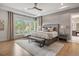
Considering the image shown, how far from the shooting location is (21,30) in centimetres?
289

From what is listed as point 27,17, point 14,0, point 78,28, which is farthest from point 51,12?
point 78,28

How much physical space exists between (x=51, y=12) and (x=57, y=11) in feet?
1.07

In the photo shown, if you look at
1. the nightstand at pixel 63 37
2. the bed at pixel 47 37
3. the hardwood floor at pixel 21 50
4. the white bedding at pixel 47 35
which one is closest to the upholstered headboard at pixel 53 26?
the bed at pixel 47 37

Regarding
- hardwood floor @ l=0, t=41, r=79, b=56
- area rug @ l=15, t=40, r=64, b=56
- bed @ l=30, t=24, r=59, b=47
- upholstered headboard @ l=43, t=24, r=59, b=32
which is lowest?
area rug @ l=15, t=40, r=64, b=56

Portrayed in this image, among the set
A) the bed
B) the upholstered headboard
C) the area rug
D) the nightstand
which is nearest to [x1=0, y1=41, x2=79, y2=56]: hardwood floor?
the area rug

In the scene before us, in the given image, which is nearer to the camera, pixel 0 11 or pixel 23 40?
pixel 0 11

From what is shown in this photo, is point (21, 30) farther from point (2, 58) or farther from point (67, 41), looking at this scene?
point (67, 41)

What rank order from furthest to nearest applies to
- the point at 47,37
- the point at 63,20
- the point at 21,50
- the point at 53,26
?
1. the point at 53,26
2. the point at 47,37
3. the point at 63,20
4. the point at 21,50

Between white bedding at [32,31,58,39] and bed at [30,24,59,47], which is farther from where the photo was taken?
white bedding at [32,31,58,39]

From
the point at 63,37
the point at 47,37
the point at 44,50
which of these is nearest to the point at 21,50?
the point at 44,50

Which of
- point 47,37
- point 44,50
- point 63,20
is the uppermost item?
point 63,20

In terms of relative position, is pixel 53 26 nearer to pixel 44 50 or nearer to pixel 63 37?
pixel 63 37

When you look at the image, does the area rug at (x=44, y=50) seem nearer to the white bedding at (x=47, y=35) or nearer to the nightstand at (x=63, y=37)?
the nightstand at (x=63, y=37)

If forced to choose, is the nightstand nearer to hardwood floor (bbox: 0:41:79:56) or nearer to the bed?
the bed
